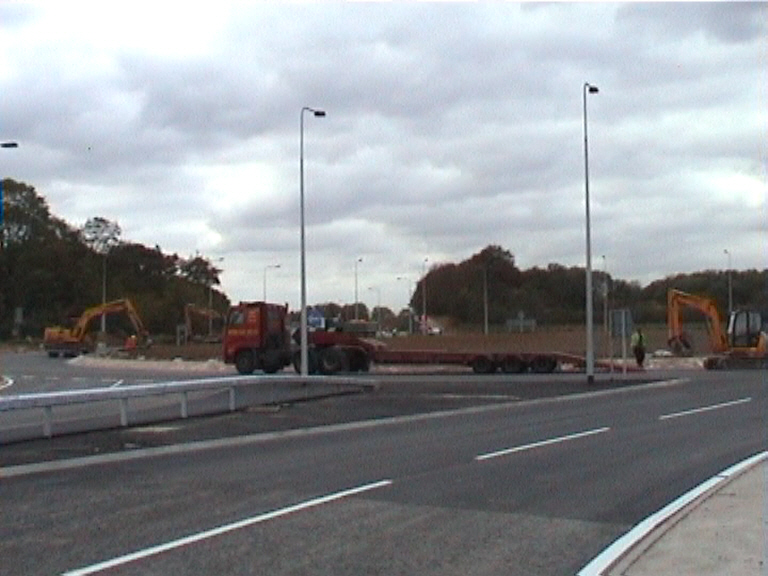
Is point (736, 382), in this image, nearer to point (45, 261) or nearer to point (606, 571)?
point (606, 571)

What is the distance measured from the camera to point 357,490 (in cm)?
1434

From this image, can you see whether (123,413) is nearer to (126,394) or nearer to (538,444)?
(126,394)

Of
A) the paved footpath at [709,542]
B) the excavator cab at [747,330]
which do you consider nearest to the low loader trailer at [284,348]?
the excavator cab at [747,330]

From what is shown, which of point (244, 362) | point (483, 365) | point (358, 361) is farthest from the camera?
point (483, 365)

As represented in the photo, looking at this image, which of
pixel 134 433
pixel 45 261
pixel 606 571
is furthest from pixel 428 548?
pixel 45 261

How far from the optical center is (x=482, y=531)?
11445mm

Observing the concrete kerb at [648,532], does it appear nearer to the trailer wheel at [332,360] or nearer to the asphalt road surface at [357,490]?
the asphalt road surface at [357,490]

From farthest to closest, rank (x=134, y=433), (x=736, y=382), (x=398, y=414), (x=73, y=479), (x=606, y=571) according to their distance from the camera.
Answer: (x=736, y=382)
(x=398, y=414)
(x=134, y=433)
(x=73, y=479)
(x=606, y=571)

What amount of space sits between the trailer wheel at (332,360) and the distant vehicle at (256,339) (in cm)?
144

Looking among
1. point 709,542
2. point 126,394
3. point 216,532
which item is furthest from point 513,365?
point 709,542

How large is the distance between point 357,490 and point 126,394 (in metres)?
10.4

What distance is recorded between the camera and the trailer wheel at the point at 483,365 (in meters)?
54.0

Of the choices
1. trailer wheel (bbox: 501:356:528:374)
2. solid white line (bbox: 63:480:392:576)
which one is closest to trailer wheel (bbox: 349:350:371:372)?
trailer wheel (bbox: 501:356:528:374)

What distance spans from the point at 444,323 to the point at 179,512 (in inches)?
4893
